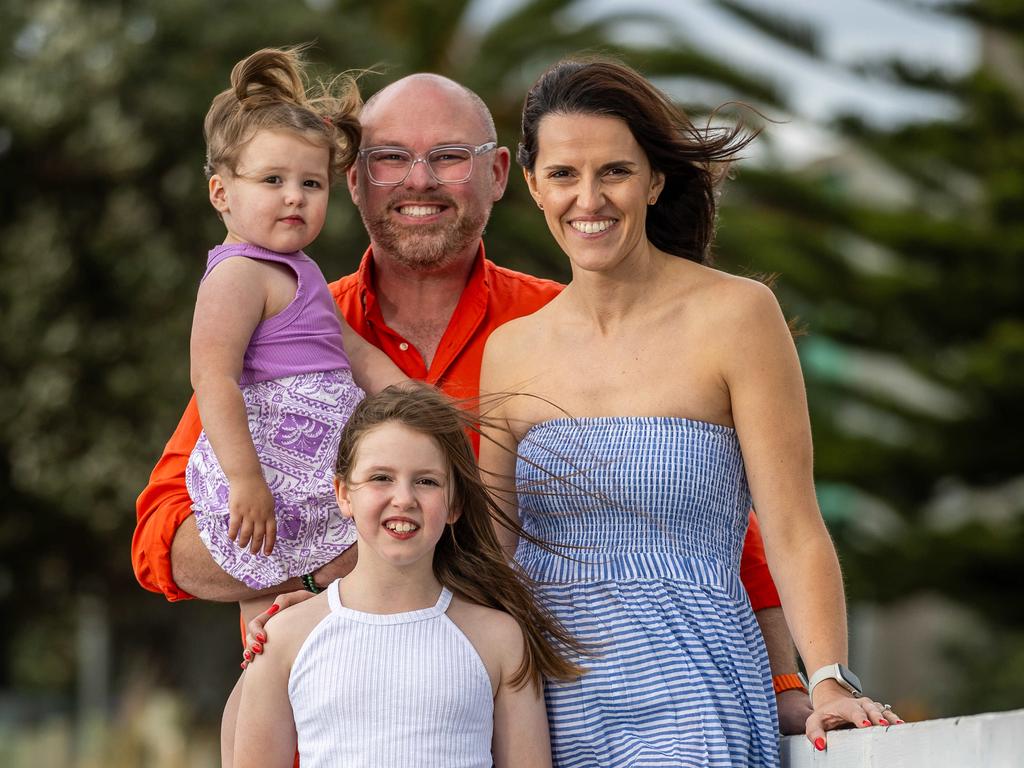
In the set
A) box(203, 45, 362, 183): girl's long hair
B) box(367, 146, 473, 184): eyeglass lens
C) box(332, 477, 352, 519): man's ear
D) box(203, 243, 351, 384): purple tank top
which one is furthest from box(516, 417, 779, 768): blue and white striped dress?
box(367, 146, 473, 184): eyeglass lens

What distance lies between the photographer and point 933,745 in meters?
2.59

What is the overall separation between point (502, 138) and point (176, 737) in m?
5.45

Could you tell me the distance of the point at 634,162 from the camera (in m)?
3.31

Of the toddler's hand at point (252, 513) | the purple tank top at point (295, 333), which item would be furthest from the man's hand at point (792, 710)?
the purple tank top at point (295, 333)

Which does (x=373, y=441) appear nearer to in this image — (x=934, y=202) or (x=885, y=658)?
(x=934, y=202)

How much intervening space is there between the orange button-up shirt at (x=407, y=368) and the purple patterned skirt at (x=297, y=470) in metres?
0.38

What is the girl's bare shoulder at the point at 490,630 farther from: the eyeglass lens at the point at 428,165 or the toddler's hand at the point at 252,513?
the eyeglass lens at the point at 428,165

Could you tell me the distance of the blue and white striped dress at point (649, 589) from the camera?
9.86 feet

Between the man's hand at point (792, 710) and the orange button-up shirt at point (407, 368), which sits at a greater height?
the orange button-up shirt at point (407, 368)

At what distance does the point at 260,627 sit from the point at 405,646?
1.11 ft

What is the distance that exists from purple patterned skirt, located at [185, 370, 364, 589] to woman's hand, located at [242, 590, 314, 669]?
0.19 meters

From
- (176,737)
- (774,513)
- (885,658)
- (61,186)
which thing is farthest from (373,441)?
(885,658)

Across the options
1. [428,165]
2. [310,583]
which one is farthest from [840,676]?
[428,165]

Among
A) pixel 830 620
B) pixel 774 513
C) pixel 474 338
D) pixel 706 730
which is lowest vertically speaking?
pixel 706 730
